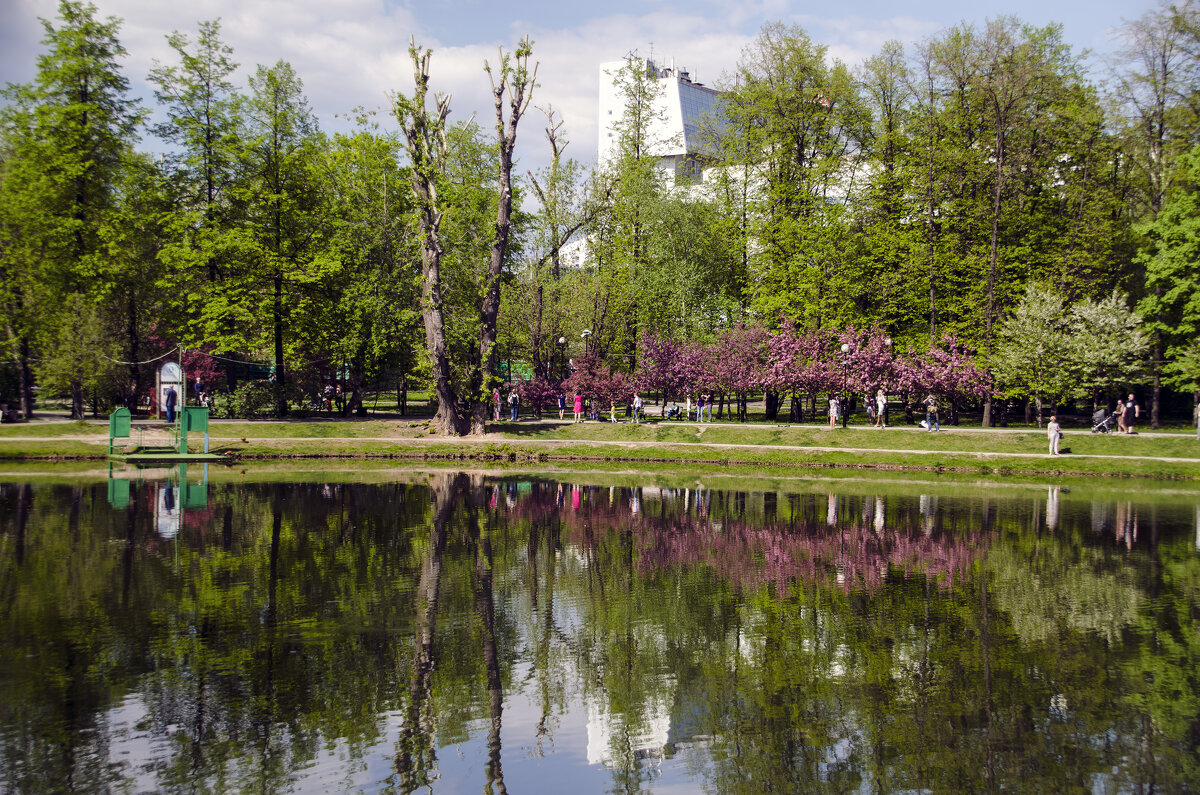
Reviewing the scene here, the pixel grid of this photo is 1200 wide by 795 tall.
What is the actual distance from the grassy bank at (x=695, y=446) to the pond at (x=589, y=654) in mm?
12856

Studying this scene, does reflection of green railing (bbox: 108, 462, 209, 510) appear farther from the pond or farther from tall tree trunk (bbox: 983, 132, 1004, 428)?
tall tree trunk (bbox: 983, 132, 1004, 428)

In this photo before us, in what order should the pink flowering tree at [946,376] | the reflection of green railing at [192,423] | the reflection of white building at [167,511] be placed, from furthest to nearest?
the pink flowering tree at [946,376] < the reflection of green railing at [192,423] < the reflection of white building at [167,511]

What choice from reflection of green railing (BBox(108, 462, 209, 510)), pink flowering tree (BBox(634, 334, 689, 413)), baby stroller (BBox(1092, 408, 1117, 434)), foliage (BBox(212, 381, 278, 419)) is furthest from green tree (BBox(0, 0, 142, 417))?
baby stroller (BBox(1092, 408, 1117, 434))

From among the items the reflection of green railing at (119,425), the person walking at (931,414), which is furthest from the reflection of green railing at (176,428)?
the person walking at (931,414)

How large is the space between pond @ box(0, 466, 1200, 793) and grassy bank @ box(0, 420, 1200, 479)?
1286 centimetres

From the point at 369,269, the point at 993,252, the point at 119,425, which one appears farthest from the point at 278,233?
the point at 993,252

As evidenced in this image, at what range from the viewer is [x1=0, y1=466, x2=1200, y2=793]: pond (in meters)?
8.70

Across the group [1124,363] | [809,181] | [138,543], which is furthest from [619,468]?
[1124,363]

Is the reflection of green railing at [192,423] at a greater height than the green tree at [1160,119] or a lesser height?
lesser

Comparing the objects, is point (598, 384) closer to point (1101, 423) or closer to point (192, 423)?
point (192, 423)

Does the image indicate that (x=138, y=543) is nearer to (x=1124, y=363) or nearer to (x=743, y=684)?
(x=743, y=684)

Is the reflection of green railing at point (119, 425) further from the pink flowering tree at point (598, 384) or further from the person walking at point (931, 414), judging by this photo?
the person walking at point (931, 414)

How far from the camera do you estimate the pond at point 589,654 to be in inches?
342

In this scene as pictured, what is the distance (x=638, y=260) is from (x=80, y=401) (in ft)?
100
